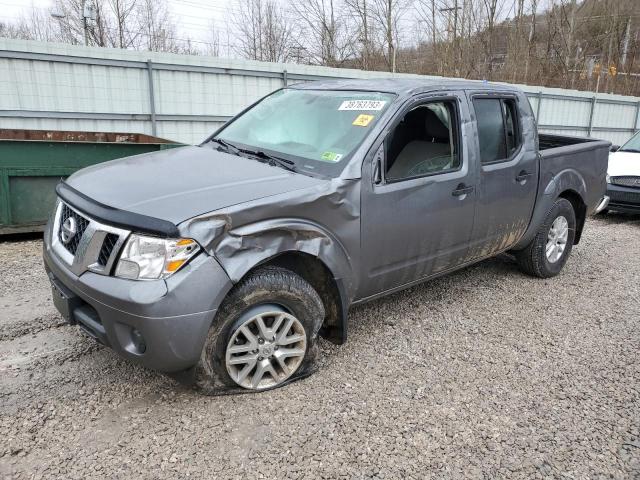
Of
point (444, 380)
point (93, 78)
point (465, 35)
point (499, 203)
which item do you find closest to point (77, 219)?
point (444, 380)

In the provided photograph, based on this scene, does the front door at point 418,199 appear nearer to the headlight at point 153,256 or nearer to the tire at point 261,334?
the tire at point 261,334

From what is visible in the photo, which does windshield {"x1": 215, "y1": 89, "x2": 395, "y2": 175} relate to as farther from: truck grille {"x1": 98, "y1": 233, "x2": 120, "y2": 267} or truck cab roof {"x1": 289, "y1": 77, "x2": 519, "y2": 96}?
truck grille {"x1": 98, "y1": 233, "x2": 120, "y2": 267}

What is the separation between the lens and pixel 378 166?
130 inches

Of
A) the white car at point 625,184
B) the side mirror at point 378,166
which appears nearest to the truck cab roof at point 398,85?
the side mirror at point 378,166

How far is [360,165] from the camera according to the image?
320 cm

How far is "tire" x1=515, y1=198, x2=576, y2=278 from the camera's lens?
4.96 metres

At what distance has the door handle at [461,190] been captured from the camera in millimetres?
3779

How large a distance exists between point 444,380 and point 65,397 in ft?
7.33

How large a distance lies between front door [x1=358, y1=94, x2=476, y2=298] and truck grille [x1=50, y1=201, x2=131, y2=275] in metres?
1.45

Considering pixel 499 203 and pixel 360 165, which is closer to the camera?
pixel 360 165

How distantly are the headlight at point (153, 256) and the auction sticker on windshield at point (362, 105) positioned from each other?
1.66 metres

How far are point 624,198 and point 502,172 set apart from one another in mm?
5005

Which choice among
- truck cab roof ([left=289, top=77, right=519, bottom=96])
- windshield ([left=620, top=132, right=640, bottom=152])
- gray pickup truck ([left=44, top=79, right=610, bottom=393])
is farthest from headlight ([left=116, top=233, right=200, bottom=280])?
windshield ([left=620, top=132, right=640, bottom=152])

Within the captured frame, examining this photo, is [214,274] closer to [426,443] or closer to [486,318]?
[426,443]
